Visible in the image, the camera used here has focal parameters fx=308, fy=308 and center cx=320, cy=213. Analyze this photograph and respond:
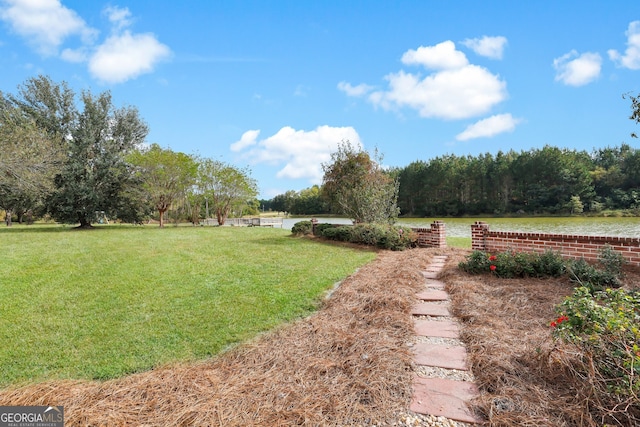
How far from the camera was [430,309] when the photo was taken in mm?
3641

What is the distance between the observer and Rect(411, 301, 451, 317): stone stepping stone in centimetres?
349

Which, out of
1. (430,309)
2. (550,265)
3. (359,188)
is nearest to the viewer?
(430,309)

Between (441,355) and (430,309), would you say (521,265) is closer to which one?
(430,309)

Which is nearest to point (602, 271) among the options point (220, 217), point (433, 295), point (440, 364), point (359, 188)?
point (433, 295)

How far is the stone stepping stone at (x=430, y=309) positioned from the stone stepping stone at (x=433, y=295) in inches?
5.5

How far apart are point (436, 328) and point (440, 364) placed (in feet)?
2.43

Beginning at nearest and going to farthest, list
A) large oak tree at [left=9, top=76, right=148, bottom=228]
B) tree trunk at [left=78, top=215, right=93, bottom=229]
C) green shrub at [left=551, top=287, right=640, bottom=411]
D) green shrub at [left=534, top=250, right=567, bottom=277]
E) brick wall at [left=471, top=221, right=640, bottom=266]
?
green shrub at [left=551, top=287, right=640, bottom=411]
green shrub at [left=534, top=250, right=567, bottom=277]
brick wall at [left=471, top=221, right=640, bottom=266]
large oak tree at [left=9, top=76, right=148, bottom=228]
tree trunk at [left=78, top=215, right=93, bottom=229]

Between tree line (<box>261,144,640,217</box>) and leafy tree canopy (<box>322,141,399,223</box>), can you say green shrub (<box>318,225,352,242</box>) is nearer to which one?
leafy tree canopy (<box>322,141,399,223</box>)

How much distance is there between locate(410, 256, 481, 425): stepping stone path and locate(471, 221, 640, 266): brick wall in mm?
2845

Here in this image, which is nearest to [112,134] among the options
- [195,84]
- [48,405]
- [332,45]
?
[195,84]

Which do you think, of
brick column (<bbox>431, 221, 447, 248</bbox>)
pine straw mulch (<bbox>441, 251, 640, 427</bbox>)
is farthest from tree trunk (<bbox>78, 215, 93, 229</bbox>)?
pine straw mulch (<bbox>441, 251, 640, 427</bbox>)

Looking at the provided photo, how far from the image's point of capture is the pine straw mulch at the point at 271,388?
6.07 feet

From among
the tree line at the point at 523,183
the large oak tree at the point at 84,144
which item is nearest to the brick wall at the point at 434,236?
the tree line at the point at 523,183

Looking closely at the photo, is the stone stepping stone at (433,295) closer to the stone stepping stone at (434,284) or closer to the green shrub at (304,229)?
the stone stepping stone at (434,284)
